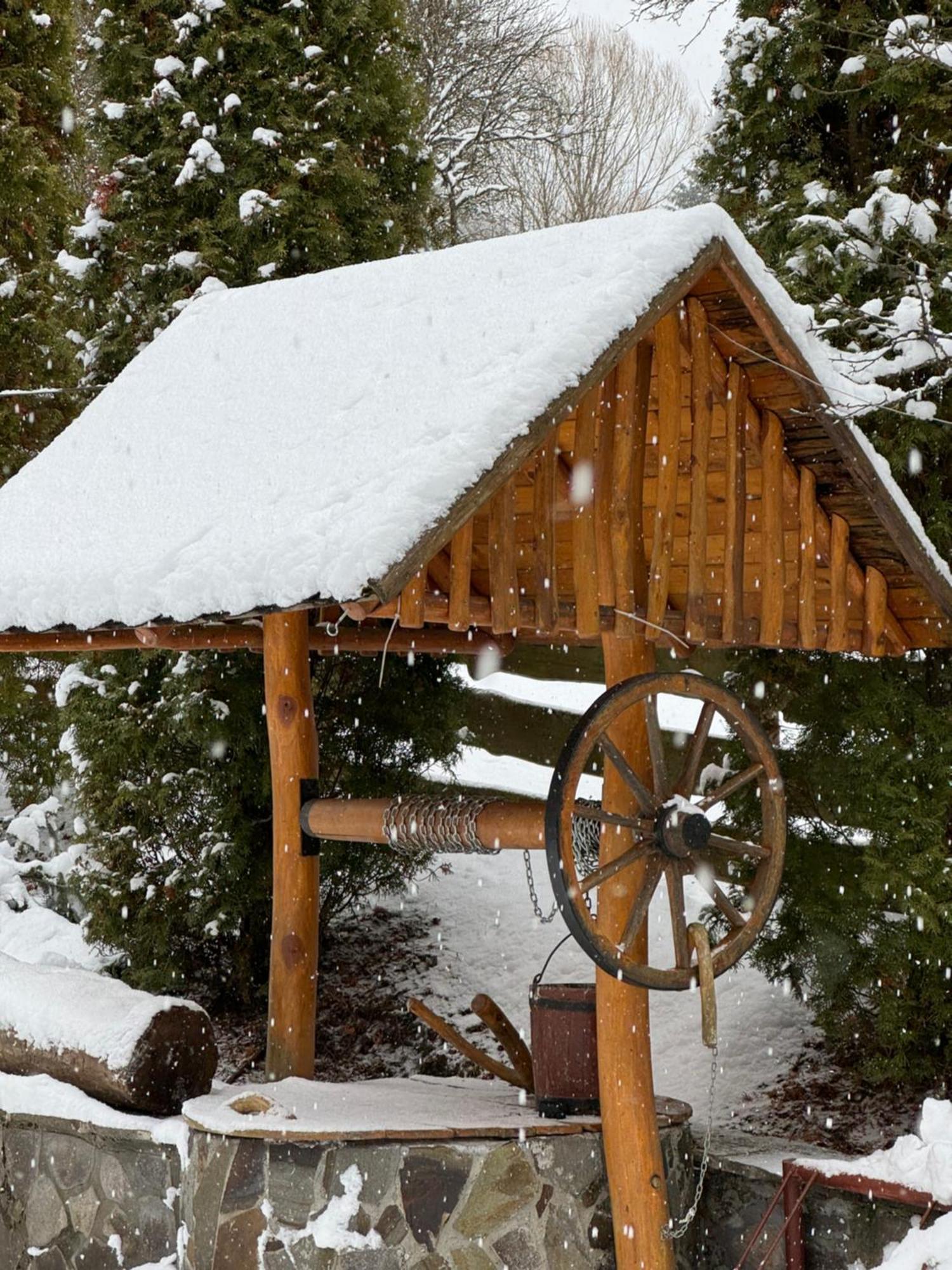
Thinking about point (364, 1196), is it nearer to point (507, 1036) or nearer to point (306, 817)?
point (507, 1036)

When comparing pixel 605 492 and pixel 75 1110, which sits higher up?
pixel 605 492

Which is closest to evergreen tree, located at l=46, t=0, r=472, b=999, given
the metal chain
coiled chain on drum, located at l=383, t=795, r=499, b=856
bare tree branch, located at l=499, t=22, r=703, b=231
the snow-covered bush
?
the snow-covered bush

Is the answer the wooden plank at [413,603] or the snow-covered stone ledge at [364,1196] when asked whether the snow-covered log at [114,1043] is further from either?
the wooden plank at [413,603]

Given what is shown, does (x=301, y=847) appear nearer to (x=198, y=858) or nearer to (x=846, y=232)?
(x=198, y=858)

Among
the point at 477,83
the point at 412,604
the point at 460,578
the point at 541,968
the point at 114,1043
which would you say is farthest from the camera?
the point at 477,83

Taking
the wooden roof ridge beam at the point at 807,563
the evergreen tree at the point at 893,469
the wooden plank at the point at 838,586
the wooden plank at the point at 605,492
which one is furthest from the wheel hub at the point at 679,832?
the evergreen tree at the point at 893,469

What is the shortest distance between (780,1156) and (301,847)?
7.56 ft

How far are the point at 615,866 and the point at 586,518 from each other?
1138mm

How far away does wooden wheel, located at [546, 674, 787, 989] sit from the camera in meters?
4.32

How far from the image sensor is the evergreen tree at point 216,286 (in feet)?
25.3

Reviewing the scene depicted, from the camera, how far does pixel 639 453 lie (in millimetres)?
4648

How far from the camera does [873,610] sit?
216 inches

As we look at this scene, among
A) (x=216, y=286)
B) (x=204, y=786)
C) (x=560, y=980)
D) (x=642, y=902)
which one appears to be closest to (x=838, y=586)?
(x=642, y=902)

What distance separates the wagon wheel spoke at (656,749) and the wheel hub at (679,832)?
69 mm
